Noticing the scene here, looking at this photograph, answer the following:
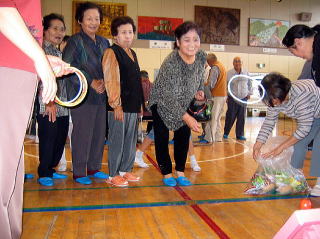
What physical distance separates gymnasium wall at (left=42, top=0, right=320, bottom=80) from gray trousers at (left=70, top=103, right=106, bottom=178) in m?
7.25

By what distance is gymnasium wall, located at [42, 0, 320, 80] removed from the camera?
991cm

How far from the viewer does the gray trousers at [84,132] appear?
287 centimetres

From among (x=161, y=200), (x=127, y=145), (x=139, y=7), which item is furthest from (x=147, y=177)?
(x=139, y=7)

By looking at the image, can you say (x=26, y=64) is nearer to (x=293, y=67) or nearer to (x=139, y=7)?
(x=139, y=7)

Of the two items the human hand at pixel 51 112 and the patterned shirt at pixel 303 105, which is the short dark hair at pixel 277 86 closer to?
the patterned shirt at pixel 303 105

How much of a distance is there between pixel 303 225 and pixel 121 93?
207cm

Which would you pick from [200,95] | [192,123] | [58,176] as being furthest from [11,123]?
[58,176]

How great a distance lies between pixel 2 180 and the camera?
1105mm

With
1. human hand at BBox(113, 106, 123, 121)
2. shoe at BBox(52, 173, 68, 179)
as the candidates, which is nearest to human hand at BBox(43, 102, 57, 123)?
human hand at BBox(113, 106, 123, 121)

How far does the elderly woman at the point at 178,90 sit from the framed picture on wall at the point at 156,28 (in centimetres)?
744

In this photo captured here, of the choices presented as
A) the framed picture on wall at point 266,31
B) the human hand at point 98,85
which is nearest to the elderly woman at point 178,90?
the human hand at point 98,85

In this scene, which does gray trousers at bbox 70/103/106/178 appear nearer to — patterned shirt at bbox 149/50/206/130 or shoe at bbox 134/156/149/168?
patterned shirt at bbox 149/50/206/130

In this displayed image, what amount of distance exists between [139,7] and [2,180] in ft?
31.3

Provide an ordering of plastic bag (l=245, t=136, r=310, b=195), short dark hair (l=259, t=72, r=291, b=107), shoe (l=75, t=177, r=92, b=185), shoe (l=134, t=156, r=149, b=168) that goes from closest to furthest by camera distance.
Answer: short dark hair (l=259, t=72, r=291, b=107) → plastic bag (l=245, t=136, r=310, b=195) → shoe (l=75, t=177, r=92, b=185) → shoe (l=134, t=156, r=149, b=168)
